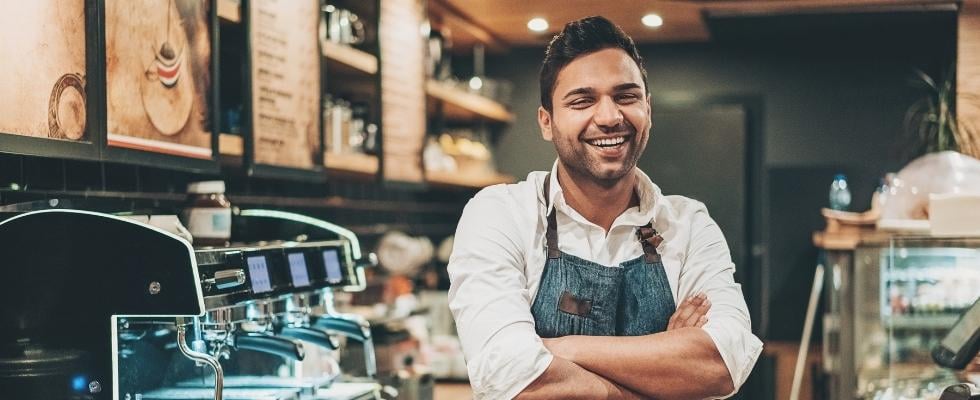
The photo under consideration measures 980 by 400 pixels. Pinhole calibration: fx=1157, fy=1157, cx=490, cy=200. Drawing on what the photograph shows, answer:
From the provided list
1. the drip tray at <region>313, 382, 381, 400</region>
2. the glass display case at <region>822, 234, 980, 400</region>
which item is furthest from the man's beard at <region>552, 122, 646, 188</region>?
the glass display case at <region>822, 234, 980, 400</region>

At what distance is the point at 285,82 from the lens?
131 inches

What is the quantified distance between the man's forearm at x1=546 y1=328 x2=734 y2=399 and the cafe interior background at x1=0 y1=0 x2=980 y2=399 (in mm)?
741

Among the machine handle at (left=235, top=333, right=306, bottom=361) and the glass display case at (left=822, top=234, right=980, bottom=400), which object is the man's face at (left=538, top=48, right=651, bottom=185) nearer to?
the machine handle at (left=235, top=333, right=306, bottom=361)

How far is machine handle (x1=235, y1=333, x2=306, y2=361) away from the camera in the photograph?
8.19 ft

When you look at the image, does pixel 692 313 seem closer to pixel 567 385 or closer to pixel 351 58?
pixel 567 385

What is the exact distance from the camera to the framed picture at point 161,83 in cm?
237

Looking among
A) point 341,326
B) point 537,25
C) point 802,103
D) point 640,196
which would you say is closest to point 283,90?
point 341,326

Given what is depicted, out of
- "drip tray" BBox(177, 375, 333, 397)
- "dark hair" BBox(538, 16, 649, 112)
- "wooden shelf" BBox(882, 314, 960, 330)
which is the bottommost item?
"drip tray" BBox(177, 375, 333, 397)

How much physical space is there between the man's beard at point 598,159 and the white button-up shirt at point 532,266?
0.07 m

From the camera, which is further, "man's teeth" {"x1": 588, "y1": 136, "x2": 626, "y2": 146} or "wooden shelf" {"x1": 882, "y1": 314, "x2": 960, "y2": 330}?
"wooden shelf" {"x1": 882, "y1": 314, "x2": 960, "y2": 330}

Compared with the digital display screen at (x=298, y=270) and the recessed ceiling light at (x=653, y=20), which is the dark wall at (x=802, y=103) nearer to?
the recessed ceiling light at (x=653, y=20)

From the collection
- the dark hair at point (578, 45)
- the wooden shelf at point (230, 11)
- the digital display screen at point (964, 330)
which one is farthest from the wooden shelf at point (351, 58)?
the digital display screen at point (964, 330)

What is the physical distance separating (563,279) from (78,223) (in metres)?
0.88

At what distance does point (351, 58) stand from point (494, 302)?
7.18 ft
